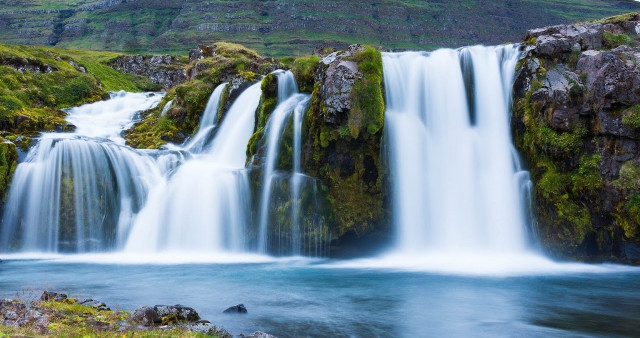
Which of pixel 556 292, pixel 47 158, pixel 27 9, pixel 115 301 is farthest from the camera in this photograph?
pixel 27 9

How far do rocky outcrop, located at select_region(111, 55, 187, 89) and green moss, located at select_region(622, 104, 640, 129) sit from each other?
52.2 meters

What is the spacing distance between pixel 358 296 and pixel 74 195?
14.3 meters

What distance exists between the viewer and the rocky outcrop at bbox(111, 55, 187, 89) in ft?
200

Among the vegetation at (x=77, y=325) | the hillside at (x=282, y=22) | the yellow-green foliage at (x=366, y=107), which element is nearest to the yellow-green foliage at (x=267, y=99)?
the yellow-green foliage at (x=366, y=107)

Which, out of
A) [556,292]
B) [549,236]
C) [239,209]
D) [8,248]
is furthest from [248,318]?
[8,248]

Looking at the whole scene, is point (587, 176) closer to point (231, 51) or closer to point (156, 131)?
point (156, 131)

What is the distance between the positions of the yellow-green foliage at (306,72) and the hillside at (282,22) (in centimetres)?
10016

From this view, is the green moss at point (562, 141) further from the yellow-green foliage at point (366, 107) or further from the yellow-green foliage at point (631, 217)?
the yellow-green foliage at point (366, 107)

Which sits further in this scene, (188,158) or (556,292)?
(188,158)

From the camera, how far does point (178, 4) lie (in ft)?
535

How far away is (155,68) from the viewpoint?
6209 centimetres

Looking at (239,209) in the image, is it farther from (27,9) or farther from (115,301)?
(27,9)

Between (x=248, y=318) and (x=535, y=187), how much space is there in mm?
12309

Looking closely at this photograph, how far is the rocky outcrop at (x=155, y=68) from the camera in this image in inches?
2405
